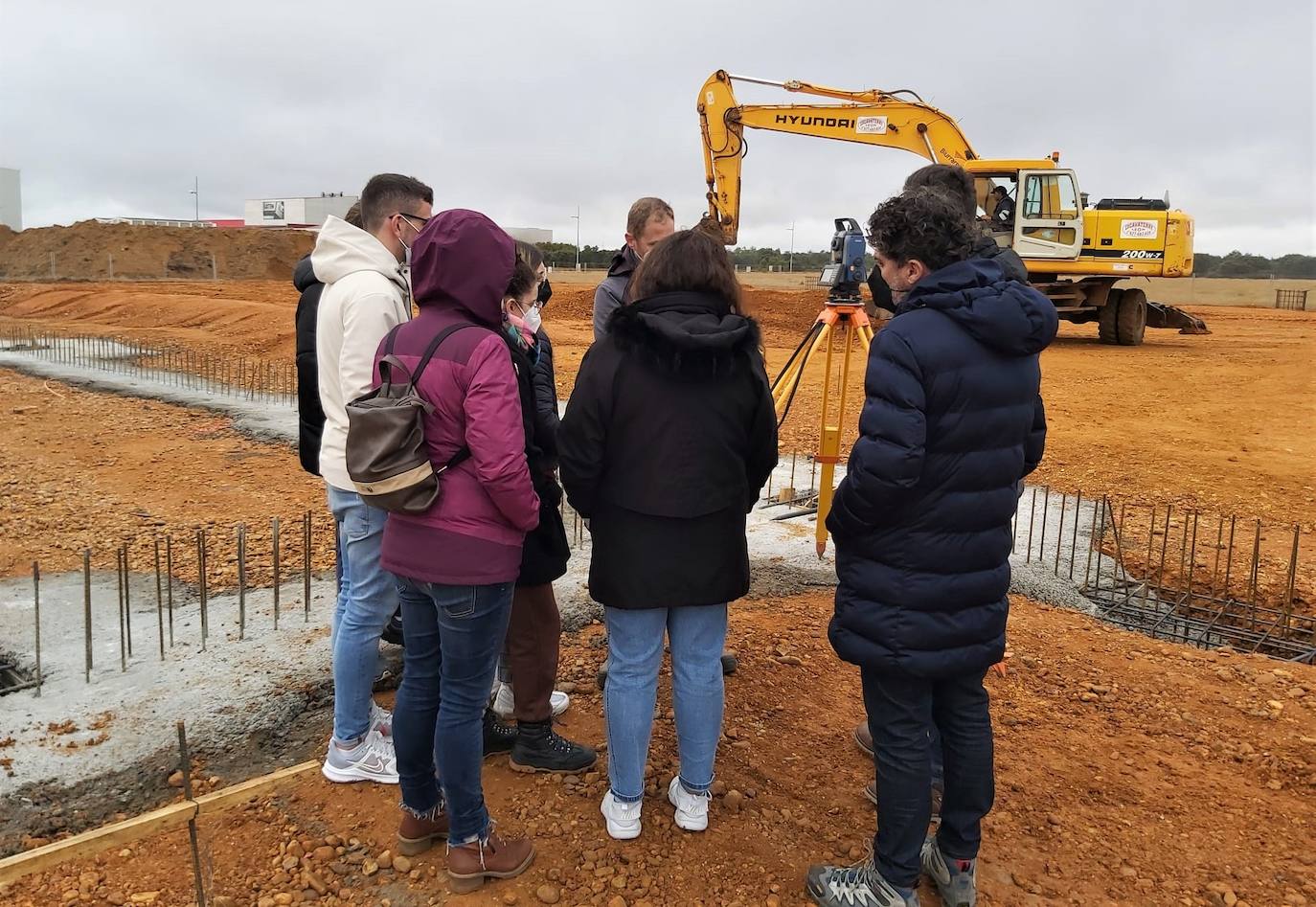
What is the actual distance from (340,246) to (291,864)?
1.77 metres

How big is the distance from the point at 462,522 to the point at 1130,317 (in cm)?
1758

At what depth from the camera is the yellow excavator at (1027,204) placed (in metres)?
12.5

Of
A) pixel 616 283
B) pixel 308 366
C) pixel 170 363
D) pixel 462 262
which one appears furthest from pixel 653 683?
pixel 170 363

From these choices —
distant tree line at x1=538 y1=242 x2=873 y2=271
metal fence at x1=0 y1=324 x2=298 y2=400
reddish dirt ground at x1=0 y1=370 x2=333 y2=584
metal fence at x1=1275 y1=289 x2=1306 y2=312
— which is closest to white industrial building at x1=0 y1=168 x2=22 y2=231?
distant tree line at x1=538 y1=242 x2=873 y2=271

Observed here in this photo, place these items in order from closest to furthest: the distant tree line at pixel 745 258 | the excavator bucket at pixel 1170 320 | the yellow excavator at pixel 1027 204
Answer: the yellow excavator at pixel 1027 204 < the excavator bucket at pixel 1170 320 < the distant tree line at pixel 745 258

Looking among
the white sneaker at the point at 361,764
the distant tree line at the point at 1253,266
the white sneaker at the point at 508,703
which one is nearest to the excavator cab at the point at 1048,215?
the white sneaker at the point at 508,703

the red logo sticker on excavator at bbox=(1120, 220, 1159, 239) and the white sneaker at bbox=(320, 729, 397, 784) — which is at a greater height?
the red logo sticker on excavator at bbox=(1120, 220, 1159, 239)

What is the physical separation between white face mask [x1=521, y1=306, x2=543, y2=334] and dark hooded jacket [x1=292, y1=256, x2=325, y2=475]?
2.29ft

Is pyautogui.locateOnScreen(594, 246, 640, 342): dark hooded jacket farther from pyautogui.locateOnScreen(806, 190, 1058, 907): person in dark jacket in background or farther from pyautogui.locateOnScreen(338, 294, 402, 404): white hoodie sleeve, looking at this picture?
pyautogui.locateOnScreen(806, 190, 1058, 907): person in dark jacket in background

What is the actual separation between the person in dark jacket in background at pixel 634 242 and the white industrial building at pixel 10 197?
69.1m

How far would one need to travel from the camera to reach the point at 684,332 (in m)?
2.21

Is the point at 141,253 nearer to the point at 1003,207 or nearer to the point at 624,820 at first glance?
the point at 1003,207

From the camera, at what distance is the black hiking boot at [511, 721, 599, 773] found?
288 cm

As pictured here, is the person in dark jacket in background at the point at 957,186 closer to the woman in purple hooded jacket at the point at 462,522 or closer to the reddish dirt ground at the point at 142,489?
the woman in purple hooded jacket at the point at 462,522
